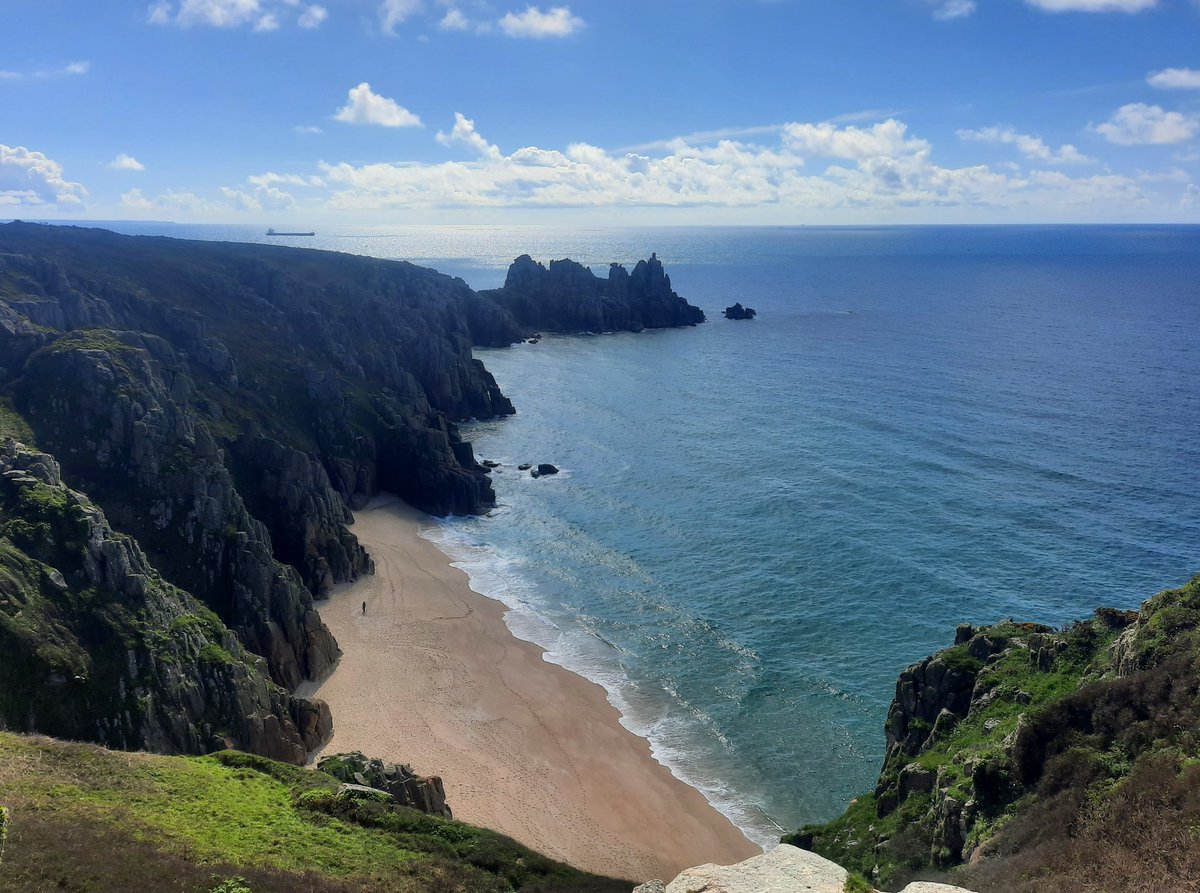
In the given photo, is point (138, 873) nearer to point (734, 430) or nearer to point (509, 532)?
point (509, 532)

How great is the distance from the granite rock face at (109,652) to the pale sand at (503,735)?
5.82 meters

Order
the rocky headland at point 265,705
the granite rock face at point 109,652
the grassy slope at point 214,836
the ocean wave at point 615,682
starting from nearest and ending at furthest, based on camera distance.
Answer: the grassy slope at point 214,836 < the rocky headland at point 265,705 < the granite rock face at point 109,652 < the ocean wave at point 615,682

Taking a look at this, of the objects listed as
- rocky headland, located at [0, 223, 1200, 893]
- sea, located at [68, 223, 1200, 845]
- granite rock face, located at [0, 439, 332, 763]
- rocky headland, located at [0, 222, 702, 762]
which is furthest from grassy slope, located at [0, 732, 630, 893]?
sea, located at [68, 223, 1200, 845]

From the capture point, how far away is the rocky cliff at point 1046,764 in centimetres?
2238

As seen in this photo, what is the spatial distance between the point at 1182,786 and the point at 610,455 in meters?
82.1

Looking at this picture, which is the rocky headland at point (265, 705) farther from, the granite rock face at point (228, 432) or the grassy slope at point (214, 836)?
the granite rock face at point (228, 432)

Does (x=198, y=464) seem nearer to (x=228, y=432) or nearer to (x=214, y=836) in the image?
(x=228, y=432)

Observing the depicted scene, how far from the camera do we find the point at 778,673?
177 feet

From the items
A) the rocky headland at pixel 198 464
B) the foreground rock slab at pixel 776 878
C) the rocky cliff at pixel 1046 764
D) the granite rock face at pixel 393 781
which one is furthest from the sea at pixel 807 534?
the foreground rock slab at pixel 776 878

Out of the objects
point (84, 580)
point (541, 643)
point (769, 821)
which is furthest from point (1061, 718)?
point (84, 580)

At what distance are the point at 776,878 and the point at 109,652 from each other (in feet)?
109

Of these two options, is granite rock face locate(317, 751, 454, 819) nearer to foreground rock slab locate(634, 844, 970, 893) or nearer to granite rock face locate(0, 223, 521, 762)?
granite rock face locate(0, 223, 521, 762)

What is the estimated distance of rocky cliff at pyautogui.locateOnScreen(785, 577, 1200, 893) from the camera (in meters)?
22.4

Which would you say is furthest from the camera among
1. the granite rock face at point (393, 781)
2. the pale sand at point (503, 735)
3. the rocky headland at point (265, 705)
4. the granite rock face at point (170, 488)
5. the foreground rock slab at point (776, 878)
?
the granite rock face at point (170, 488)
